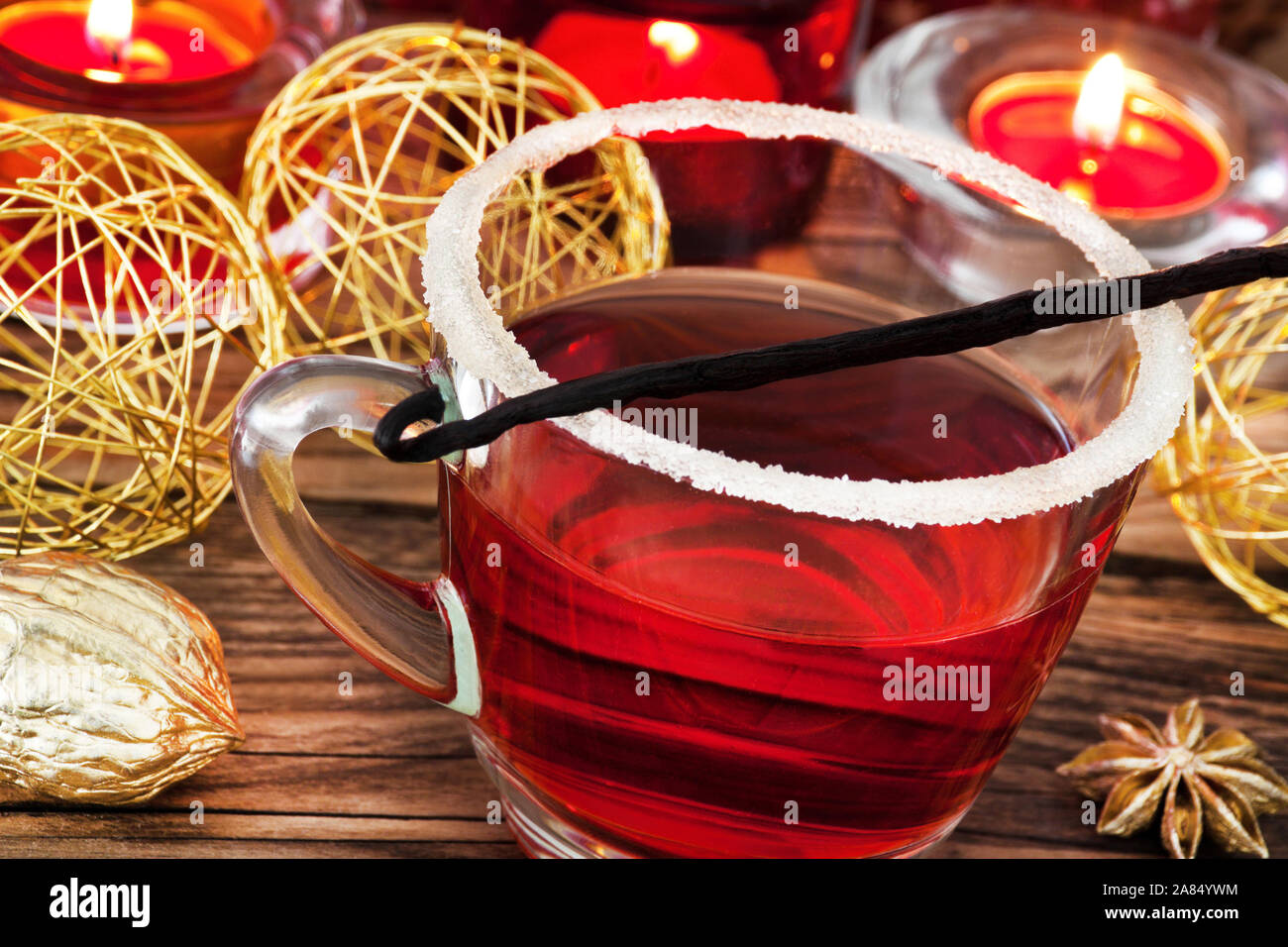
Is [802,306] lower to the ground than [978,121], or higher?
lower

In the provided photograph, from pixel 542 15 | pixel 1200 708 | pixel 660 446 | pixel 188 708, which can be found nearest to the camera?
pixel 660 446

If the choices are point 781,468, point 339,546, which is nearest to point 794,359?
point 781,468

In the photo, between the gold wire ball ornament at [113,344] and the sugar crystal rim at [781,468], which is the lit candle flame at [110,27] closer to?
the gold wire ball ornament at [113,344]

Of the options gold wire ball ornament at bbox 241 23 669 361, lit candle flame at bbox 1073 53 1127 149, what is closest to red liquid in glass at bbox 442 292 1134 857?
gold wire ball ornament at bbox 241 23 669 361

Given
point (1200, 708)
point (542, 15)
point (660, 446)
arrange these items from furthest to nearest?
1. point (542, 15)
2. point (1200, 708)
3. point (660, 446)

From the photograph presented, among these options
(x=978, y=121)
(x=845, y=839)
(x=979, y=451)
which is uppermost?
(x=978, y=121)

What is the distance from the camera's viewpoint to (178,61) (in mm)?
673

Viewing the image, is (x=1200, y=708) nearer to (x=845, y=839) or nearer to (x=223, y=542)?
(x=845, y=839)

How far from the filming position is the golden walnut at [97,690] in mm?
432

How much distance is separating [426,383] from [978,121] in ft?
1.43

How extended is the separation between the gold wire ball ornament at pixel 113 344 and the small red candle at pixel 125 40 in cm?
5

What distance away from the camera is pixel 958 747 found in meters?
0.41

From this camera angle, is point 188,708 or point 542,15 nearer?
point 188,708

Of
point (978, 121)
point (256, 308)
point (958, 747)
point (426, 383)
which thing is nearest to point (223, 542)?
point (256, 308)
